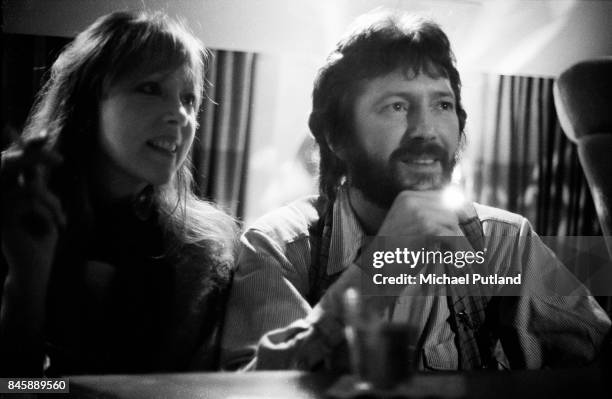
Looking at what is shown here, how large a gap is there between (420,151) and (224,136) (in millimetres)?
426

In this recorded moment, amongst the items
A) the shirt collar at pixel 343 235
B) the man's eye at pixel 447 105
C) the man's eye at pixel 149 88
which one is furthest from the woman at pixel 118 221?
the man's eye at pixel 447 105

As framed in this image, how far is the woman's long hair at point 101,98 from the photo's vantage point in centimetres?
111

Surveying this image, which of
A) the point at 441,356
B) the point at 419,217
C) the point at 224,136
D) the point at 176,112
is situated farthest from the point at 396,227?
the point at 176,112

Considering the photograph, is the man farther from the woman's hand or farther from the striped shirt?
the woman's hand

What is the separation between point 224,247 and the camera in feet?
3.93

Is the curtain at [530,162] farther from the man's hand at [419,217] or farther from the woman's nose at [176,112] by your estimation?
the woman's nose at [176,112]

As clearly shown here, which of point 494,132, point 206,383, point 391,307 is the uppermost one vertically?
point 494,132

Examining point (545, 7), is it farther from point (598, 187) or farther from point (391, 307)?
point (391, 307)

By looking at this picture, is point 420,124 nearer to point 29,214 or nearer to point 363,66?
point 363,66

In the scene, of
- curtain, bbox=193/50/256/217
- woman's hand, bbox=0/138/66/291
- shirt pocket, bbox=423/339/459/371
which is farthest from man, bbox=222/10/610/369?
woman's hand, bbox=0/138/66/291

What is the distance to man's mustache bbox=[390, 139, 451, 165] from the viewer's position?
1203mm

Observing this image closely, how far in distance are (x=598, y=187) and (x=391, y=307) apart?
585mm

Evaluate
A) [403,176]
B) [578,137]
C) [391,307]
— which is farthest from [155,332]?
[578,137]

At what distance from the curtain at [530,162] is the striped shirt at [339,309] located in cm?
5
